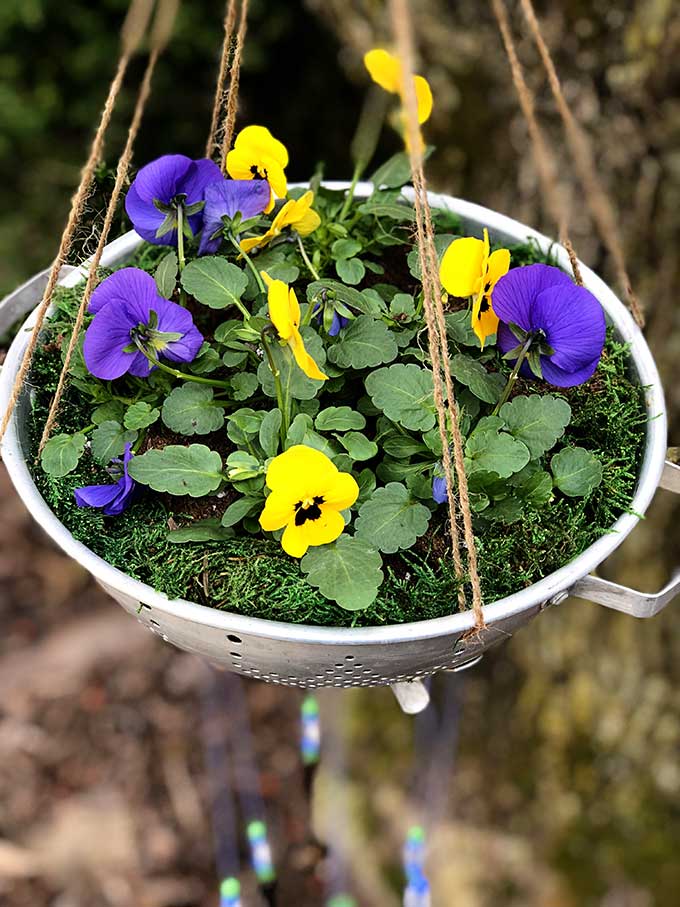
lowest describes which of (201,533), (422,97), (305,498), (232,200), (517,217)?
(517,217)

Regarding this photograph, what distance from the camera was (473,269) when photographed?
0.79m

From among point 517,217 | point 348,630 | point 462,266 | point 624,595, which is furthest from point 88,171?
point 517,217

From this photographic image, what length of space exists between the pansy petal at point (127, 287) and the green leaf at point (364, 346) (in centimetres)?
17

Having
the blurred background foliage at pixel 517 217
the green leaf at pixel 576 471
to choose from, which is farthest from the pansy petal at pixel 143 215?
the blurred background foliage at pixel 517 217

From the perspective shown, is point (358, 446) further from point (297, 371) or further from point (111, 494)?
point (111, 494)

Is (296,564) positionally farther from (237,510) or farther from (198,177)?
(198,177)

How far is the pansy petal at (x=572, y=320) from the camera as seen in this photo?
784 millimetres

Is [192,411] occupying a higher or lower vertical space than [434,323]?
lower

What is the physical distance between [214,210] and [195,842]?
5.27 ft

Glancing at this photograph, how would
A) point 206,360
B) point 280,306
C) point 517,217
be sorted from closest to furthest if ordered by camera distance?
point 280,306, point 206,360, point 517,217

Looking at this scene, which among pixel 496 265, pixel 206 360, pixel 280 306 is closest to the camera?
pixel 280 306

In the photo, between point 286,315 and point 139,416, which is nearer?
point 286,315

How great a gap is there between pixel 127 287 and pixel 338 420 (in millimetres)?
213

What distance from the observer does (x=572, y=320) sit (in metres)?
0.79
